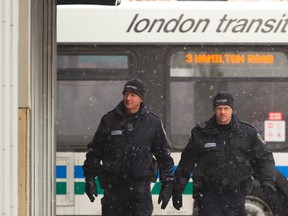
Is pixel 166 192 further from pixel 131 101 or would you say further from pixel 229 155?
pixel 131 101

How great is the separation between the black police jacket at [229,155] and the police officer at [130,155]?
14.6 inches

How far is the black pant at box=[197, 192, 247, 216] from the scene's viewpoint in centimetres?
748

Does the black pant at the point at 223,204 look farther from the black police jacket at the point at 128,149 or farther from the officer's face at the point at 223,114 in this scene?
the officer's face at the point at 223,114

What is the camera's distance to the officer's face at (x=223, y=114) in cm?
749

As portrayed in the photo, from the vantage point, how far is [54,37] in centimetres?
796

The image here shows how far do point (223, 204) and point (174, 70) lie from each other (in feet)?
12.0

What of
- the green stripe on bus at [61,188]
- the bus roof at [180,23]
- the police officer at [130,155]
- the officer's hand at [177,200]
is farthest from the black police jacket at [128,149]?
the bus roof at [180,23]

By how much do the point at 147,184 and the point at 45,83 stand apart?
126 cm
